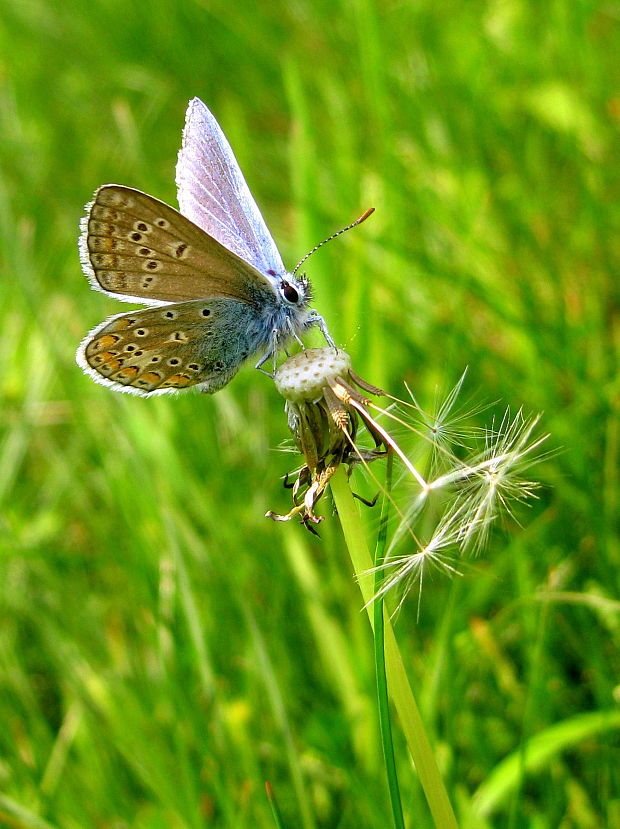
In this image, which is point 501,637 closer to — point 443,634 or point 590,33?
point 443,634

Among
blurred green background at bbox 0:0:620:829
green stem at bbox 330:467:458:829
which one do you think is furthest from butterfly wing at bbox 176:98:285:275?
green stem at bbox 330:467:458:829

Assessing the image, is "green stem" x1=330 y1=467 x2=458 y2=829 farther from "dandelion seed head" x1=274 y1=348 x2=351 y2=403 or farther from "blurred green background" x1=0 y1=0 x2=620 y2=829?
"blurred green background" x1=0 y1=0 x2=620 y2=829

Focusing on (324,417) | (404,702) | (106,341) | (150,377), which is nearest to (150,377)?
(150,377)

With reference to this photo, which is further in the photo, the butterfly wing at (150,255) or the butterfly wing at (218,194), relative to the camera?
the butterfly wing at (218,194)

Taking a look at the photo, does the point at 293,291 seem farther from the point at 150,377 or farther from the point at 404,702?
the point at 404,702

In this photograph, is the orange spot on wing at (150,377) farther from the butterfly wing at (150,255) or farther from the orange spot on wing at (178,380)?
the butterfly wing at (150,255)

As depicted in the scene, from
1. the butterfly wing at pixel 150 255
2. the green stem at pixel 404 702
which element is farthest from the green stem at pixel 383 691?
the butterfly wing at pixel 150 255
